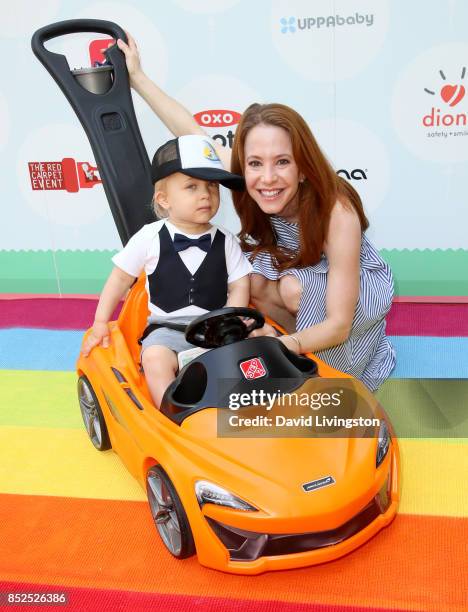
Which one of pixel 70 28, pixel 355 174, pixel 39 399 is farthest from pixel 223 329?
pixel 355 174

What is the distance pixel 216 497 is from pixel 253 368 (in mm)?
257

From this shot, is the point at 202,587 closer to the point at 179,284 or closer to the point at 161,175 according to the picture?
the point at 179,284

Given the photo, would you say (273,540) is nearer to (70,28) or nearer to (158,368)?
(158,368)

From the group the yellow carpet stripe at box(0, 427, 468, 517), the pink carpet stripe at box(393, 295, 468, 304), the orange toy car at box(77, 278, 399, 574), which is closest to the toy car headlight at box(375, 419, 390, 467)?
the orange toy car at box(77, 278, 399, 574)

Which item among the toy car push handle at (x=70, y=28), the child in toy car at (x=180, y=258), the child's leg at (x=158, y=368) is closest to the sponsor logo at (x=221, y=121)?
the toy car push handle at (x=70, y=28)

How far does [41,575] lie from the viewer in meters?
1.29

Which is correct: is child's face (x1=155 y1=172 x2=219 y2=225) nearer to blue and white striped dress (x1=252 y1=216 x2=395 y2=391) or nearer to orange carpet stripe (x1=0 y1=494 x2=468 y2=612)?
blue and white striped dress (x1=252 y1=216 x2=395 y2=391)

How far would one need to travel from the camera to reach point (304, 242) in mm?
1671

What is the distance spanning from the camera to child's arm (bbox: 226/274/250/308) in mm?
1692

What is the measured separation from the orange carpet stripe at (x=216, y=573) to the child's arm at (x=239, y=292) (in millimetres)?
545

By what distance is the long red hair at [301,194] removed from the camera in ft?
5.00

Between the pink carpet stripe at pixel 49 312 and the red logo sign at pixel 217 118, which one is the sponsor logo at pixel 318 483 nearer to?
the pink carpet stripe at pixel 49 312

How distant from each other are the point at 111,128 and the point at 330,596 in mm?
1299
